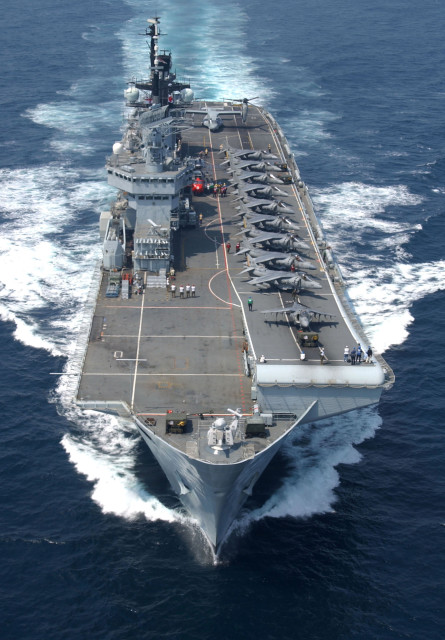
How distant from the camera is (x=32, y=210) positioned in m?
75.1

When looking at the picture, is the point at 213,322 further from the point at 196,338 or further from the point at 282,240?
the point at 282,240

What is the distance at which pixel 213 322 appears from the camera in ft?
155

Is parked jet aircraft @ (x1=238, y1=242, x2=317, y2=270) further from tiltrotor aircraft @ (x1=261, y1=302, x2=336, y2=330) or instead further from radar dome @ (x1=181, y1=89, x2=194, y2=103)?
radar dome @ (x1=181, y1=89, x2=194, y2=103)

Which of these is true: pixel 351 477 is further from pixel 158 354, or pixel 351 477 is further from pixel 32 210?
pixel 32 210

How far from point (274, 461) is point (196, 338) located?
8.77m

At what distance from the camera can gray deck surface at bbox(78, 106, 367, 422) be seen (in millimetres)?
40938

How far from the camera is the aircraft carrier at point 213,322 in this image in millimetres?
37969

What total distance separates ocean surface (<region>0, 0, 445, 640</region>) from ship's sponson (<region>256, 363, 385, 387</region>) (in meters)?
6.38

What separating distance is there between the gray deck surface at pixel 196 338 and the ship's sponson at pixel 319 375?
94 centimetres

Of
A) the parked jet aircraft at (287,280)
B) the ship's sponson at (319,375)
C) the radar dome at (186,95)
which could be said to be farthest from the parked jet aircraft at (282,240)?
the radar dome at (186,95)

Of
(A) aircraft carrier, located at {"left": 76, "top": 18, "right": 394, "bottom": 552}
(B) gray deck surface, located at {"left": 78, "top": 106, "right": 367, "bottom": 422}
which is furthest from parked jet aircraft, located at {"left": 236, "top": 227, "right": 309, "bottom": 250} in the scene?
(B) gray deck surface, located at {"left": 78, "top": 106, "right": 367, "bottom": 422}

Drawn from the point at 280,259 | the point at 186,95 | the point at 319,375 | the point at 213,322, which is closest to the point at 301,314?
the point at 319,375

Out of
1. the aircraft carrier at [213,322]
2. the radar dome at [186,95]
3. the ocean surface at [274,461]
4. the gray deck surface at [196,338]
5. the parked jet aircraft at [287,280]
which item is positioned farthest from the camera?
the radar dome at [186,95]

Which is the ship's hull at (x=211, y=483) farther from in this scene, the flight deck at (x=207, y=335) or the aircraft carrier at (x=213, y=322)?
the flight deck at (x=207, y=335)
